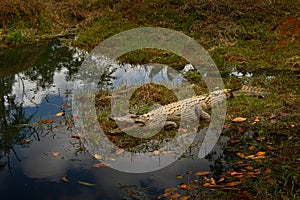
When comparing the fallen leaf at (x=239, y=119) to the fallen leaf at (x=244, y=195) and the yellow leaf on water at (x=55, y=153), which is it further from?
the yellow leaf on water at (x=55, y=153)

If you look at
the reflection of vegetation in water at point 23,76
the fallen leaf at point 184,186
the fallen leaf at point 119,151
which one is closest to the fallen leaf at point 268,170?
the fallen leaf at point 184,186

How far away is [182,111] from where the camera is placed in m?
5.10

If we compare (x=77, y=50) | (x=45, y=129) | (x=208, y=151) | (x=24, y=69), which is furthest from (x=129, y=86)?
(x=77, y=50)

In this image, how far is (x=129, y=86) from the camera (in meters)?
6.46

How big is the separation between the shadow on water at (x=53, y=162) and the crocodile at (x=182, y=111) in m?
0.71

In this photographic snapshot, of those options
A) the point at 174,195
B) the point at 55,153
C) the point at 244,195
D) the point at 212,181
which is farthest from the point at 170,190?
the point at 55,153

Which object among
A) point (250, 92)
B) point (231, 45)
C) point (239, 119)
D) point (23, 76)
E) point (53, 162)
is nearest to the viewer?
point (53, 162)

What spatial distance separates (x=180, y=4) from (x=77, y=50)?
4130 mm

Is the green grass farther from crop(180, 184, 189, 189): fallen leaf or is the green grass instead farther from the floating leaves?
the floating leaves

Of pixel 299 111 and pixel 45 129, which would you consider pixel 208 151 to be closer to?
pixel 299 111

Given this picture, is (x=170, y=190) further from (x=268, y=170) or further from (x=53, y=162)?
(x=53, y=162)

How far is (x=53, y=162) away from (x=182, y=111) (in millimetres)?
1979

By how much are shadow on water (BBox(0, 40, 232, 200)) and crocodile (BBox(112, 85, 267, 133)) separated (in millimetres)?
714

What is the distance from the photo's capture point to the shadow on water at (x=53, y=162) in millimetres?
3555
